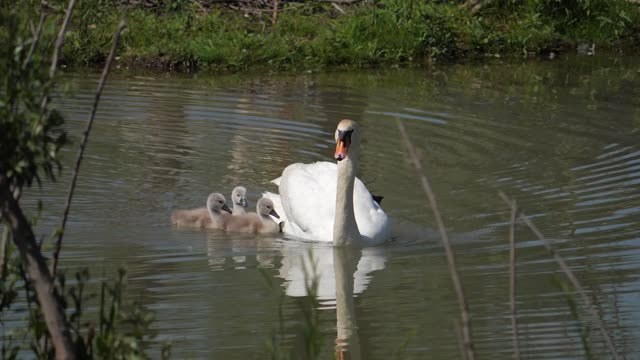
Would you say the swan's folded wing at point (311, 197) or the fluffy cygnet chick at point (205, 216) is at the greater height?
the swan's folded wing at point (311, 197)

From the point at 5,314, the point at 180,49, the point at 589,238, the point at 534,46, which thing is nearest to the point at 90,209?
the point at 5,314

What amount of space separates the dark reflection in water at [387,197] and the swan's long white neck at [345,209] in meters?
0.12

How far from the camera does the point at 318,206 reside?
1044cm

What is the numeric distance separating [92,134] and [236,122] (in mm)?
1483

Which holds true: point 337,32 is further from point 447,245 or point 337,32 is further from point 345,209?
point 447,245

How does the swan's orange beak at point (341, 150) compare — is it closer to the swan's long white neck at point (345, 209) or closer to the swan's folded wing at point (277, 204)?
the swan's long white neck at point (345, 209)

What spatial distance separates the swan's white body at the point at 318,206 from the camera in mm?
10000

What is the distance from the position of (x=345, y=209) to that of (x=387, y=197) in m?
1.35

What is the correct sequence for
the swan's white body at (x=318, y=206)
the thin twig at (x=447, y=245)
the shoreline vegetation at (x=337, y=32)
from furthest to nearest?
the shoreline vegetation at (x=337, y=32) → the swan's white body at (x=318, y=206) → the thin twig at (x=447, y=245)

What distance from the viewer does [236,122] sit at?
13461 millimetres

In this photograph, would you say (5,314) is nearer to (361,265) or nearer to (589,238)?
(361,265)

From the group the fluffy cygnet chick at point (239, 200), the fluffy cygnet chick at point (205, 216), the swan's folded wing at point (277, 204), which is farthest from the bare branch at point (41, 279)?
the swan's folded wing at point (277, 204)

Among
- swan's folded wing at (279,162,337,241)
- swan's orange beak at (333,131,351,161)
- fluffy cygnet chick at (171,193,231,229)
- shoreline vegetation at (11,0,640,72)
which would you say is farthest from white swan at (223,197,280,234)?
shoreline vegetation at (11,0,640,72)

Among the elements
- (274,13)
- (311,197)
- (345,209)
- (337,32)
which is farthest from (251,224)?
(274,13)
